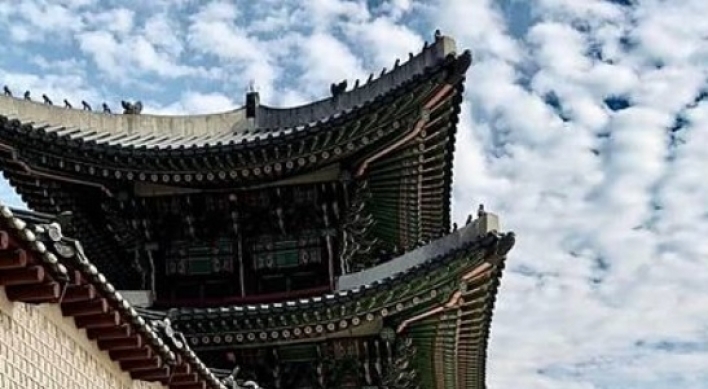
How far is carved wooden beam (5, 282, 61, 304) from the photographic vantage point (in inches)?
384

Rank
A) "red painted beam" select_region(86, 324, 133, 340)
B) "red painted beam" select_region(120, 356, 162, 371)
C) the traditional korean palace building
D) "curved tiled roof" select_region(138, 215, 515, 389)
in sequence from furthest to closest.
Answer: the traditional korean palace building → "curved tiled roof" select_region(138, 215, 515, 389) → "red painted beam" select_region(120, 356, 162, 371) → "red painted beam" select_region(86, 324, 133, 340)

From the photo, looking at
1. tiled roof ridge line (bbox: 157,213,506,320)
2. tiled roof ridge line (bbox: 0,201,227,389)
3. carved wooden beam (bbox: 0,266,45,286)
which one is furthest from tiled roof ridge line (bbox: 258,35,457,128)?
carved wooden beam (bbox: 0,266,45,286)

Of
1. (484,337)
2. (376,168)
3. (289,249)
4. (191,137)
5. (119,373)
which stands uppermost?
(191,137)

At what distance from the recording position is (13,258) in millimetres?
9008

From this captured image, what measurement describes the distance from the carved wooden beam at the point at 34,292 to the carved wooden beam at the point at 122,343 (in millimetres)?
2170

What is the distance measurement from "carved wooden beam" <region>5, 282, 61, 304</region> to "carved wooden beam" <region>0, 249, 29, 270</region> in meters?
0.63

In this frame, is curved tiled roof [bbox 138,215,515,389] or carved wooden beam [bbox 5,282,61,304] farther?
→ curved tiled roof [bbox 138,215,515,389]

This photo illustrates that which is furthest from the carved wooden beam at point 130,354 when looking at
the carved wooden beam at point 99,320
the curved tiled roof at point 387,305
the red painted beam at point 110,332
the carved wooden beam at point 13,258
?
the curved tiled roof at point 387,305

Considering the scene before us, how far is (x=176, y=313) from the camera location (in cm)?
2155

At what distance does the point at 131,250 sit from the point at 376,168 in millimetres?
5473

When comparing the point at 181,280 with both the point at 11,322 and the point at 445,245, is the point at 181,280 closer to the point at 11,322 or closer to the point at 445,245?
the point at 445,245

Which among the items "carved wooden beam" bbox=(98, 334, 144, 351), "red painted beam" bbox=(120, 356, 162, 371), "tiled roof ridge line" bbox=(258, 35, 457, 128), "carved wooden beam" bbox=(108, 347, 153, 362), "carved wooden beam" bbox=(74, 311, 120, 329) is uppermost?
"tiled roof ridge line" bbox=(258, 35, 457, 128)

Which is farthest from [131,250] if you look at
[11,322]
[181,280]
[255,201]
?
[11,322]

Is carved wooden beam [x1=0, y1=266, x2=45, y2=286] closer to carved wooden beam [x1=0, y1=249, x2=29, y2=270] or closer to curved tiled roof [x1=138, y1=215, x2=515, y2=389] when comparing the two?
carved wooden beam [x1=0, y1=249, x2=29, y2=270]
